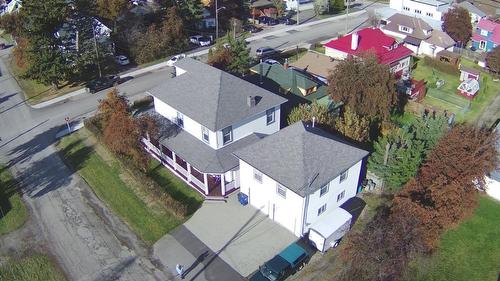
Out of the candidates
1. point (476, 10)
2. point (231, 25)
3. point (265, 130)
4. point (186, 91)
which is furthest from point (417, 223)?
point (476, 10)

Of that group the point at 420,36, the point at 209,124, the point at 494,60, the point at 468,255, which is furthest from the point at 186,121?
the point at 420,36

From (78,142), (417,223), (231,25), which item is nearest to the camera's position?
(417,223)

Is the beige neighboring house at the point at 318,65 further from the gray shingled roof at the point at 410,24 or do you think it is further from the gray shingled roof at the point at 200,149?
the gray shingled roof at the point at 410,24

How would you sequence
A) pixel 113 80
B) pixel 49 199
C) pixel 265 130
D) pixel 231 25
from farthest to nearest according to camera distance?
pixel 231 25
pixel 113 80
pixel 265 130
pixel 49 199

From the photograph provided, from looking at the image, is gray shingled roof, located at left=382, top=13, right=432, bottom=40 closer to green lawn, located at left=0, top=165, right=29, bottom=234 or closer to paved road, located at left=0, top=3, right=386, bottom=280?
paved road, located at left=0, top=3, right=386, bottom=280

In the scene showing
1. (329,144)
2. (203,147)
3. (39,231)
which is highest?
(329,144)

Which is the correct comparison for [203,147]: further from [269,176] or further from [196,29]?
[196,29]

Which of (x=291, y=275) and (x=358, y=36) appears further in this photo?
(x=358, y=36)
